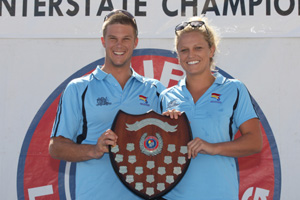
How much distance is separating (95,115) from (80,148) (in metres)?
0.21

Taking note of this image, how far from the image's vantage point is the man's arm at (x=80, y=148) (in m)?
1.65

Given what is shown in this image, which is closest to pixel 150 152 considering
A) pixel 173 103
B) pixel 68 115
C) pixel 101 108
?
pixel 173 103

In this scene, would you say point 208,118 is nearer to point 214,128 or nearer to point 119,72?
point 214,128

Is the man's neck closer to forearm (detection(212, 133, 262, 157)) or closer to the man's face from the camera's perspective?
the man's face

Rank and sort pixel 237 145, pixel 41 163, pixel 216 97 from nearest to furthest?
pixel 237 145, pixel 216 97, pixel 41 163

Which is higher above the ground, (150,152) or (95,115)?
(95,115)

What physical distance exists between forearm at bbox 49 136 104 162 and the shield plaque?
0.12 m

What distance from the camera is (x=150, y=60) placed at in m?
3.22

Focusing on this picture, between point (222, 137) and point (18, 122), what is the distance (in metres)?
2.14

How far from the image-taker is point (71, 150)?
5.91 feet

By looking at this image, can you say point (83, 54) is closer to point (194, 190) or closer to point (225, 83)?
point (225, 83)

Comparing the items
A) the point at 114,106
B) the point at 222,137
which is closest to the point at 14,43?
the point at 114,106

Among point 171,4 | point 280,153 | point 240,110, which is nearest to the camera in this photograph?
point 240,110

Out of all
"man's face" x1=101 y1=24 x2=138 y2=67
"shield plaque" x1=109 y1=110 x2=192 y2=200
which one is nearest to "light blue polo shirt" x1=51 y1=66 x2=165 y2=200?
"man's face" x1=101 y1=24 x2=138 y2=67
